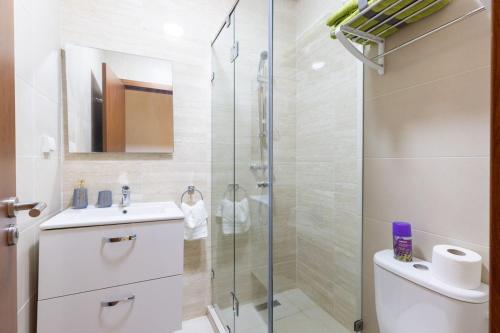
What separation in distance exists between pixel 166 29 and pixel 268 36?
3.11ft

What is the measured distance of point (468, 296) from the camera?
2.30ft

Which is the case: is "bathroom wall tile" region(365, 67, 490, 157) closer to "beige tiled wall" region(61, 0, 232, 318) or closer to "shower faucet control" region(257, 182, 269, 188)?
"shower faucet control" region(257, 182, 269, 188)

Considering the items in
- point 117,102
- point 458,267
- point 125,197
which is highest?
point 117,102

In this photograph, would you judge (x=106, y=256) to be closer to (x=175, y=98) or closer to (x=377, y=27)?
(x=175, y=98)

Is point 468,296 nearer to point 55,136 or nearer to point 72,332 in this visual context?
point 72,332

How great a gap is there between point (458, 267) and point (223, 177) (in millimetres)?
1297

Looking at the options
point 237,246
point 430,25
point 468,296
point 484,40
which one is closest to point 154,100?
point 237,246

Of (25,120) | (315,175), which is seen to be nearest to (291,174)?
(315,175)

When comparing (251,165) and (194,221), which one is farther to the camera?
(194,221)

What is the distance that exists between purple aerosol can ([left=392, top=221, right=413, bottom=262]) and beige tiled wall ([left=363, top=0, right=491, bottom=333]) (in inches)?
2.8

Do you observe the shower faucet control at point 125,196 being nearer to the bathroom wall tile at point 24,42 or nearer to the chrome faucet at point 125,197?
the chrome faucet at point 125,197

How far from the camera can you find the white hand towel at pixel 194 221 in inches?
65.3

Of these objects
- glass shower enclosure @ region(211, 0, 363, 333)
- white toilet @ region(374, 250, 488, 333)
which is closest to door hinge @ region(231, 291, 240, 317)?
glass shower enclosure @ region(211, 0, 363, 333)

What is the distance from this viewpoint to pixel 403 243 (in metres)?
0.93
